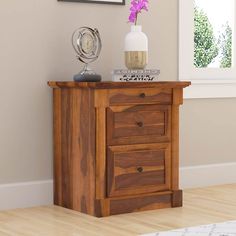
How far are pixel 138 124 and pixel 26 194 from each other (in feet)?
2.37

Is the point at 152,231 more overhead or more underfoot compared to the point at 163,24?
more underfoot

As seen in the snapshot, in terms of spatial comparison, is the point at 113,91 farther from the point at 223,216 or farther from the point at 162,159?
the point at 223,216

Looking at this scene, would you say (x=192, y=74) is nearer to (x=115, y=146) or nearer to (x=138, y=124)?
(x=138, y=124)

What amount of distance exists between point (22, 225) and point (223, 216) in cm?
99

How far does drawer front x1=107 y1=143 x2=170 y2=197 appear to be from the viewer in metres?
3.44

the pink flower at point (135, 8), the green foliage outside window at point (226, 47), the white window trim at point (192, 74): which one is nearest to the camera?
the pink flower at point (135, 8)

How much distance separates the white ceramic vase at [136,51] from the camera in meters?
3.68

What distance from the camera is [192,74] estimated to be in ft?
14.3

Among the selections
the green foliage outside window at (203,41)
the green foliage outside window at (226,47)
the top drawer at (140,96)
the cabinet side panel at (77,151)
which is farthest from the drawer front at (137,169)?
the green foliage outside window at (226,47)

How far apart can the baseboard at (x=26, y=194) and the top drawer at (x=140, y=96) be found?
66 cm

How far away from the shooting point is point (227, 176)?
14.6ft

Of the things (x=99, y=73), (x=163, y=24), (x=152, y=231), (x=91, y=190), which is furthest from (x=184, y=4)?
(x=152, y=231)

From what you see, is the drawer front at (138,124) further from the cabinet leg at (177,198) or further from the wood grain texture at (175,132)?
the cabinet leg at (177,198)

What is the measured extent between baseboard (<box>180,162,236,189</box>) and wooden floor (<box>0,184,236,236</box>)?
435mm
